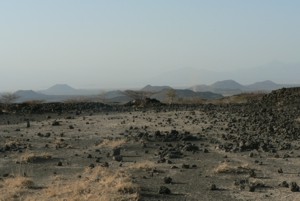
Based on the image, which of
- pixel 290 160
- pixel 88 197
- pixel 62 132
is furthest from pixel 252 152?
pixel 62 132

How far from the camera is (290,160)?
1820cm

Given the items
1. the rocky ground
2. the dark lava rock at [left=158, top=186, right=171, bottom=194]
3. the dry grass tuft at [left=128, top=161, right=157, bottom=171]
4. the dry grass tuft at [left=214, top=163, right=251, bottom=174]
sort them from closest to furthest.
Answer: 1. the dark lava rock at [left=158, top=186, right=171, bottom=194]
2. the rocky ground
3. the dry grass tuft at [left=214, top=163, right=251, bottom=174]
4. the dry grass tuft at [left=128, top=161, right=157, bottom=171]

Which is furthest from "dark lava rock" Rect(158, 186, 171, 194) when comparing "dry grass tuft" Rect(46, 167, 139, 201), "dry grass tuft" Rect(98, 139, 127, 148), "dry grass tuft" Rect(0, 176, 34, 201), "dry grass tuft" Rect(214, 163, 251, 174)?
"dry grass tuft" Rect(98, 139, 127, 148)

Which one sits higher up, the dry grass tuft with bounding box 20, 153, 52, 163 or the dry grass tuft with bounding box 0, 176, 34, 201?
the dry grass tuft with bounding box 20, 153, 52, 163

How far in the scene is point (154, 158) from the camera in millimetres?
19047

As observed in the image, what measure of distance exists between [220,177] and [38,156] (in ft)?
23.8

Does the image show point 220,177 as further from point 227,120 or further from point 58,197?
point 227,120

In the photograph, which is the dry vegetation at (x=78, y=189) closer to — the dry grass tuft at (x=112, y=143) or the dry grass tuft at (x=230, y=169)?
the dry grass tuft at (x=230, y=169)

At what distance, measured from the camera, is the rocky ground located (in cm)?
1366

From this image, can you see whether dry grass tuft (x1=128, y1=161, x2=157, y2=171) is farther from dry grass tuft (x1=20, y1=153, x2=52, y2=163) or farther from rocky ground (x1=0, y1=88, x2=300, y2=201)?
dry grass tuft (x1=20, y1=153, x2=52, y2=163)

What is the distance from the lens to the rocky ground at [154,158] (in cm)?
1366

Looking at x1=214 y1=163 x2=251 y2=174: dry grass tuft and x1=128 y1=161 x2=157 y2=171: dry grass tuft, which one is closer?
x1=214 y1=163 x2=251 y2=174: dry grass tuft

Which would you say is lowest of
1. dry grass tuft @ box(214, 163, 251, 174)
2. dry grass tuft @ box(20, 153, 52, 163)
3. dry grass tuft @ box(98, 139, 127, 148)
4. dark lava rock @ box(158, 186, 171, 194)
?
dark lava rock @ box(158, 186, 171, 194)

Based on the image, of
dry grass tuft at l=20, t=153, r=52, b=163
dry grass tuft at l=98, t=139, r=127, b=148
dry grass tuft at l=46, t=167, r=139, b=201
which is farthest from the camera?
dry grass tuft at l=98, t=139, r=127, b=148
